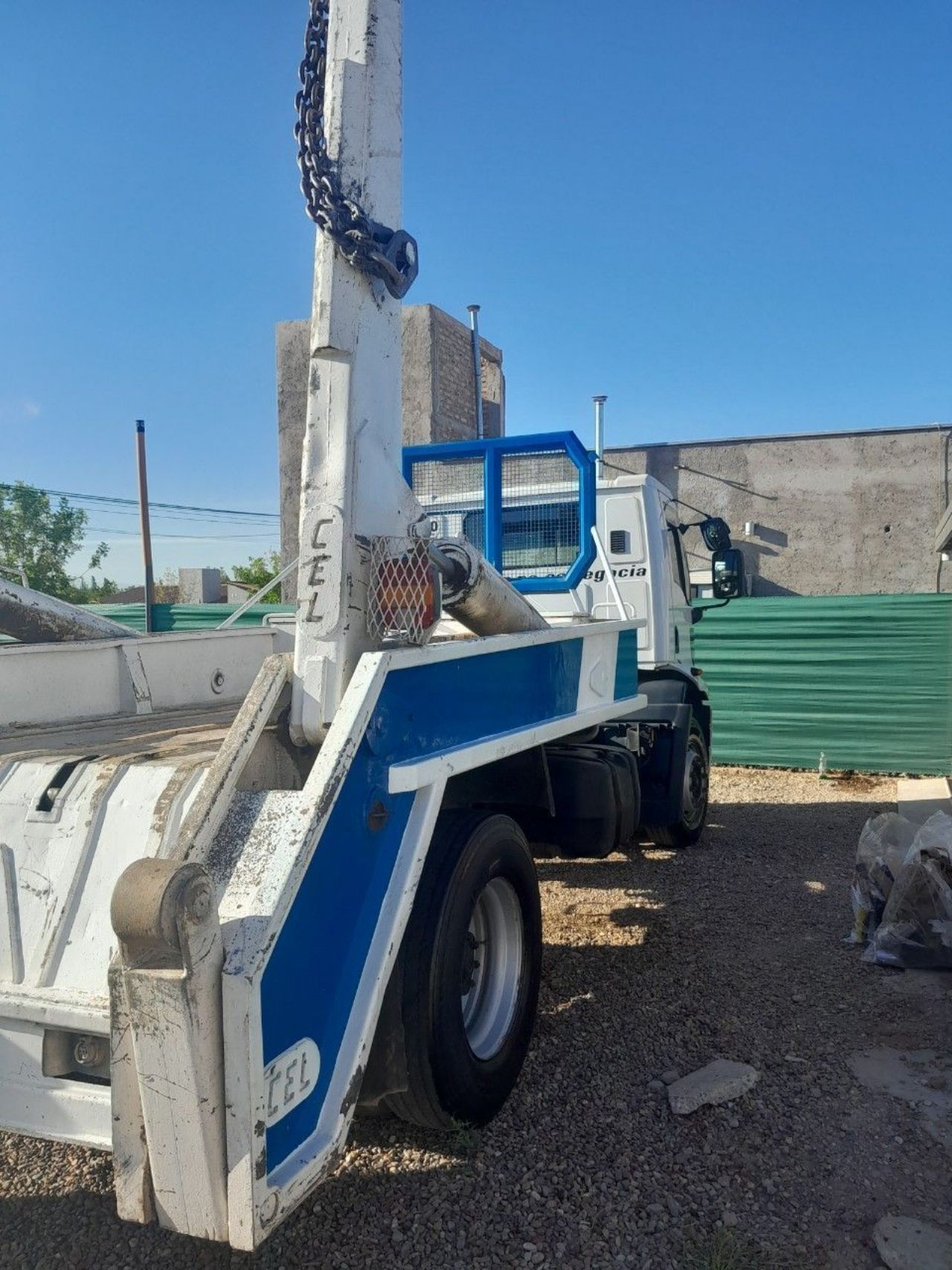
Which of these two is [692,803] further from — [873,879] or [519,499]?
[519,499]

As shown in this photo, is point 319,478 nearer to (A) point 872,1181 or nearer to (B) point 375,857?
(B) point 375,857

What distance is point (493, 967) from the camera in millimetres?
3443

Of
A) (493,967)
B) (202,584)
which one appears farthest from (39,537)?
(493,967)

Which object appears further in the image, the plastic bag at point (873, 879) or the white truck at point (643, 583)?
the white truck at point (643, 583)

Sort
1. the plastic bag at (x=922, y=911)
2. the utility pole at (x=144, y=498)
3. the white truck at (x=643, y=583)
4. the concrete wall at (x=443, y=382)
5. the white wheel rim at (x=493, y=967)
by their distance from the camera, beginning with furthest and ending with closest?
the utility pole at (x=144, y=498) < the concrete wall at (x=443, y=382) < the white truck at (x=643, y=583) < the plastic bag at (x=922, y=911) < the white wheel rim at (x=493, y=967)

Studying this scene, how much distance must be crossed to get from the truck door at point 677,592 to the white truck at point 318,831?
9.68 ft

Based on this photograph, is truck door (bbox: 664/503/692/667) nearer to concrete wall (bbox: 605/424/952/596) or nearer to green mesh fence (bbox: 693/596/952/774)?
green mesh fence (bbox: 693/596/952/774)

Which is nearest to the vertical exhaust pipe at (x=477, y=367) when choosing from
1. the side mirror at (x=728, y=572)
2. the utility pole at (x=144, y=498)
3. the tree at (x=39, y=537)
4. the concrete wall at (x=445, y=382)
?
the concrete wall at (x=445, y=382)

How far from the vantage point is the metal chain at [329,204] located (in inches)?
118

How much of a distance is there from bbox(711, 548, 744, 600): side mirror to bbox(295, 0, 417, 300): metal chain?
4256mm

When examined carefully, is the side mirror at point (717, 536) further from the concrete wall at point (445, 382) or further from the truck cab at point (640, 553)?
the concrete wall at point (445, 382)

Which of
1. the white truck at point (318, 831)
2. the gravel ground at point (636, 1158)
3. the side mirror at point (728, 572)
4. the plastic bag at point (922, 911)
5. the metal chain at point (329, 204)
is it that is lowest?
the gravel ground at point (636, 1158)

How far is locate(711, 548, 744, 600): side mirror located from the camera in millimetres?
6996

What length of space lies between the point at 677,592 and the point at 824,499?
1370 centimetres
